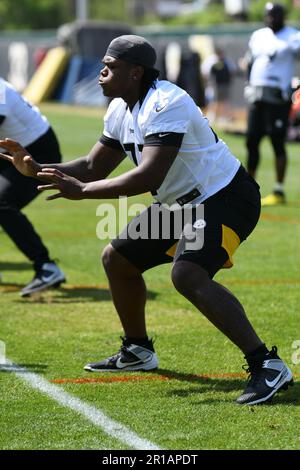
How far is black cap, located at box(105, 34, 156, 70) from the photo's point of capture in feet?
18.7

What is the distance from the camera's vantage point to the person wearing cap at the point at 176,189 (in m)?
5.53

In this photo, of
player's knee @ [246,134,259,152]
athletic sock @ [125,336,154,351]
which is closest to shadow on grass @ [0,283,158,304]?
athletic sock @ [125,336,154,351]

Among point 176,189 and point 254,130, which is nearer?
point 176,189

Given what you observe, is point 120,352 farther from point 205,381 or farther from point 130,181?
point 130,181

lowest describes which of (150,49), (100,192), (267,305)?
(267,305)

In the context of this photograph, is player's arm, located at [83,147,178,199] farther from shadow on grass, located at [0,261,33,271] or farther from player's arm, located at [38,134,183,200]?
shadow on grass, located at [0,261,33,271]

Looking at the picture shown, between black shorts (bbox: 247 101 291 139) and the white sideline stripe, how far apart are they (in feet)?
24.4

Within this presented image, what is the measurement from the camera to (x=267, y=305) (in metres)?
8.11

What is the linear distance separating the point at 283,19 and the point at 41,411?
8.61 metres

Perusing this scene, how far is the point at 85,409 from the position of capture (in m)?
5.52

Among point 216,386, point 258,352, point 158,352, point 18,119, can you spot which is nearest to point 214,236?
point 258,352

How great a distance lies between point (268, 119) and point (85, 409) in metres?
8.29
